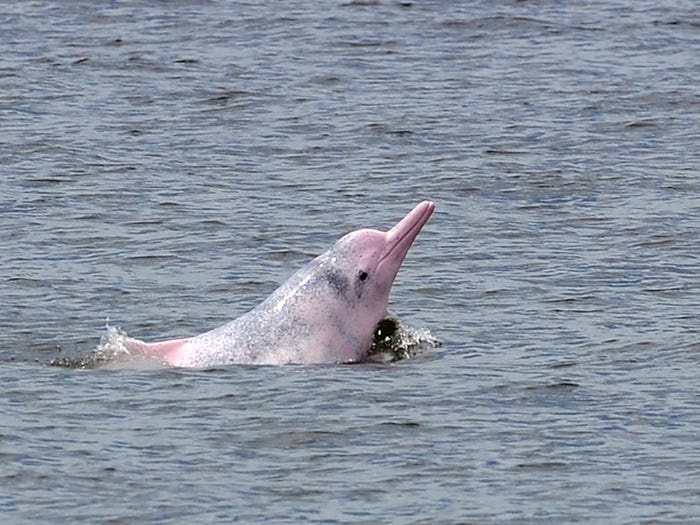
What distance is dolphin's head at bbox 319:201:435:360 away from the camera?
18844mm

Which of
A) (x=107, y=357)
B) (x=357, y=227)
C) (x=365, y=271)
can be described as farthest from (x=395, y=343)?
(x=357, y=227)

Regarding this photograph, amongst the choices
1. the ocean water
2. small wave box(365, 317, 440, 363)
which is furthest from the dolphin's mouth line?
the ocean water

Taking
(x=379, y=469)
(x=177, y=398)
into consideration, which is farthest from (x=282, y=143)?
(x=379, y=469)

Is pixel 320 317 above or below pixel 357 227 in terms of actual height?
above

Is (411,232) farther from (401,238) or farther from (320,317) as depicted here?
(320,317)

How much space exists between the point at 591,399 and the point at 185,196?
910 cm

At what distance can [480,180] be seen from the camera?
85.8ft

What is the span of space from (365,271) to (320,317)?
58cm

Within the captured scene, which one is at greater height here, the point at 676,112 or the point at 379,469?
the point at 379,469

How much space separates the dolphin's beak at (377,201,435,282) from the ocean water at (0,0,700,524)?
80 centimetres

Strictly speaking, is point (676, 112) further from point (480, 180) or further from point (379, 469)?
point (379, 469)

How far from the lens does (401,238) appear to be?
62.6 ft

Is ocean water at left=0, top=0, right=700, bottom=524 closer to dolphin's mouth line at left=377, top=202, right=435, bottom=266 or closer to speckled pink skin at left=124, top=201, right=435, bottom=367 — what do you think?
speckled pink skin at left=124, top=201, right=435, bottom=367

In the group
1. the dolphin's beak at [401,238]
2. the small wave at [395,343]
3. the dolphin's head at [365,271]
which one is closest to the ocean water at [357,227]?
the small wave at [395,343]
